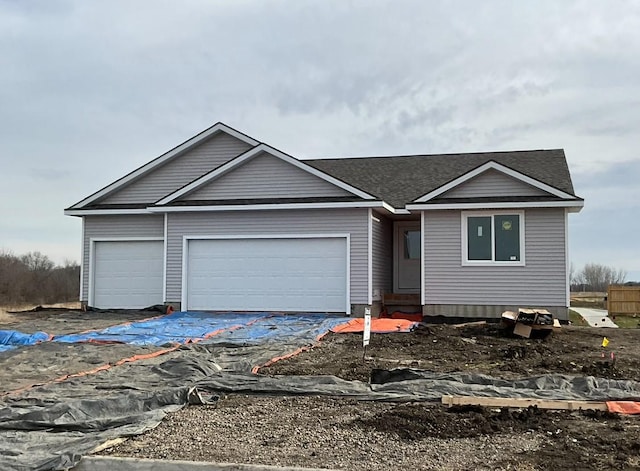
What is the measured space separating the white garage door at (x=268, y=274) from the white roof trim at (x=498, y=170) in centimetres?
288

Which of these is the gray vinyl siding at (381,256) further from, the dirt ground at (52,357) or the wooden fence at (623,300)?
the wooden fence at (623,300)

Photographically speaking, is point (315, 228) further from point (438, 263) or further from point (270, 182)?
point (438, 263)

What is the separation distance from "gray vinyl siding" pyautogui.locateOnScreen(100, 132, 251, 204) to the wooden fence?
14298 millimetres

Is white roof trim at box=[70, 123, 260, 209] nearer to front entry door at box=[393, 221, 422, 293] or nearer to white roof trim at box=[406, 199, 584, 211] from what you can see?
front entry door at box=[393, 221, 422, 293]

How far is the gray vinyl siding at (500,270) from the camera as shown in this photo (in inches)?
655

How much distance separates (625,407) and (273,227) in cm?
1250

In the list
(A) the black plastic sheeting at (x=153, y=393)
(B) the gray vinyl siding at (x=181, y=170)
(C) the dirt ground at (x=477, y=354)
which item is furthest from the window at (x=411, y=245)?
(A) the black plastic sheeting at (x=153, y=393)

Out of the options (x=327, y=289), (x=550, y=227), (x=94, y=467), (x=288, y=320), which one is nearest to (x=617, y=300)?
(x=550, y=227)

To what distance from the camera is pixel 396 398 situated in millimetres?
7184

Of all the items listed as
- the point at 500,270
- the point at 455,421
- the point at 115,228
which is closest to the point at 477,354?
the point at 455,421

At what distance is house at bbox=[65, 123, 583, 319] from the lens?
1684 centimetres

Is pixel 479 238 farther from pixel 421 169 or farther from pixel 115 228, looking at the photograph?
pixel 115 228

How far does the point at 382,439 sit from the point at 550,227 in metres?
12.4

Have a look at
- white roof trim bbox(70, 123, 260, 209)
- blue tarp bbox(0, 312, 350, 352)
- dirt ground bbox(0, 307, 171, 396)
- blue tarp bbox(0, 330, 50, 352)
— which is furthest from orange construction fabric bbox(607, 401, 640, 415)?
white roof trim bbox(70, 123, 260, 209)
